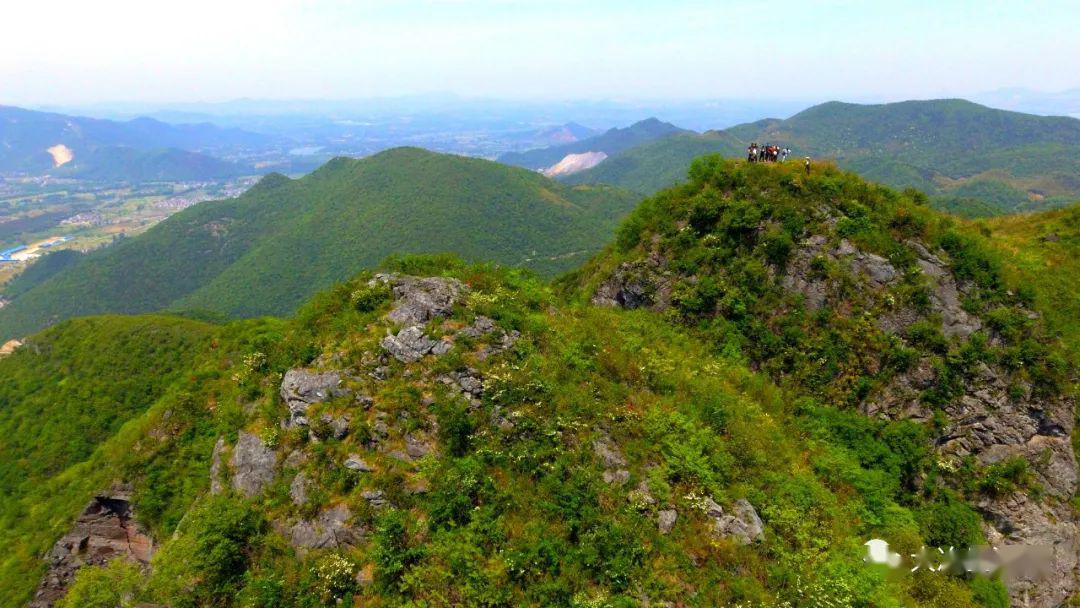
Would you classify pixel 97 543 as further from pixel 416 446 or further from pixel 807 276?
pixel 807 276

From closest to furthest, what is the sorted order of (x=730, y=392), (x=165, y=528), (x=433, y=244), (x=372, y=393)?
(x=372, y=393)
(x=165, y=528)
(x=730, y=392)
(x=433, y=244)

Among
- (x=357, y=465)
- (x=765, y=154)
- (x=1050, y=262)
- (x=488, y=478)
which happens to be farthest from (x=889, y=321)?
(x=357, y=465)

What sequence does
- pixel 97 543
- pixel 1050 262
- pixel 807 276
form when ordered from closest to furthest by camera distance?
pixel 97 543
pixel 807 276
pixel 1050 262

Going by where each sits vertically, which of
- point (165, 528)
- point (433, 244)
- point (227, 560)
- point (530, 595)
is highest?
point (530, 595)

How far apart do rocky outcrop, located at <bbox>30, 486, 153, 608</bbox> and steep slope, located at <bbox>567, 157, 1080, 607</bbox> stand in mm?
21798

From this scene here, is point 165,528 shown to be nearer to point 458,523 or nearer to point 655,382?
point 458,523

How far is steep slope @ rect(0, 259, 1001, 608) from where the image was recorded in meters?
12.0

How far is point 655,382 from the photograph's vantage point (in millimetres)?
17688

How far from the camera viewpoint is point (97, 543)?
60.0 feet

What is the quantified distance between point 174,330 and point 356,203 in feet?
337

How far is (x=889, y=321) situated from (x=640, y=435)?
13.3 meters

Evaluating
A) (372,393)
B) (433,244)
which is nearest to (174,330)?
(372,393)

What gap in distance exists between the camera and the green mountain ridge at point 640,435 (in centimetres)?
1236

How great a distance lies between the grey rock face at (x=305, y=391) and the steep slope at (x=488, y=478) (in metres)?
0.07
